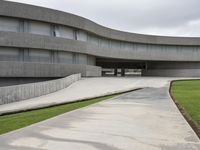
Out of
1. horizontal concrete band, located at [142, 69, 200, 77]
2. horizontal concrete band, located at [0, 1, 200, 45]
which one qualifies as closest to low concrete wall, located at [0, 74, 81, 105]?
horizontal concrete band, located at [0, 1, 200, 45]

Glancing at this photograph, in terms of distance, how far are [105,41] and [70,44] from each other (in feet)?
38.4

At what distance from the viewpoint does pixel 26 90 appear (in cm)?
1959

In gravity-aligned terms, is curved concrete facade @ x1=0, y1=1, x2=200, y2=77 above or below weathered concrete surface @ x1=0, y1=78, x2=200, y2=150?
above

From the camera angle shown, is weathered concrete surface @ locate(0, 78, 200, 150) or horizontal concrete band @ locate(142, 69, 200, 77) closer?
weathered concrete surface @ locate(0, 78, 200, 150)

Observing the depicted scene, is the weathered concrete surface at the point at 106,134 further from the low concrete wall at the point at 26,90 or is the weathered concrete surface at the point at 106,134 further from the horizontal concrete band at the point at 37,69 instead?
the horizontal concrete band at the point at 37,69

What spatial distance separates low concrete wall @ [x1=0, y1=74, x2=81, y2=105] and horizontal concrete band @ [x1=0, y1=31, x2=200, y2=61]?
7.99m

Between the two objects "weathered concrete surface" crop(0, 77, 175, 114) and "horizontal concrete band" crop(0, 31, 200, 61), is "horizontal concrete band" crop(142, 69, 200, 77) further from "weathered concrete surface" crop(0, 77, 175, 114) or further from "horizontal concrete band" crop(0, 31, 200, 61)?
"weathered concrete surface" crop(0, 77, 175, 114)

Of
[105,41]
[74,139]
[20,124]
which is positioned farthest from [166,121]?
[105,41]

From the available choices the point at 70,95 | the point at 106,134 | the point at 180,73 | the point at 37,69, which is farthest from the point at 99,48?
the point at 106,134

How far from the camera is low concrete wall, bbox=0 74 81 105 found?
17698mm

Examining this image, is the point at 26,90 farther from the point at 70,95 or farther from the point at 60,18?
the point at 60,18

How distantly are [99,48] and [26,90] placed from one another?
23575 mm

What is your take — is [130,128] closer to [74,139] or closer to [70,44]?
[74,139]

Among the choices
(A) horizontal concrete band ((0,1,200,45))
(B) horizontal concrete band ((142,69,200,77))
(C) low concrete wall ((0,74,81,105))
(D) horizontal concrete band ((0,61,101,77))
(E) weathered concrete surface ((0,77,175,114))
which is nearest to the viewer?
(E) weathered concrete surface ((0,77,175,114))
